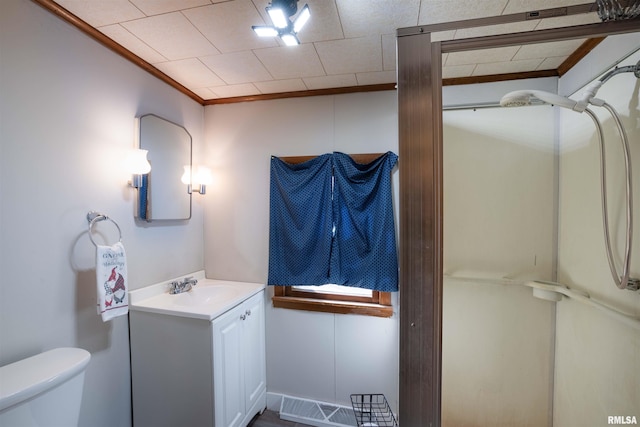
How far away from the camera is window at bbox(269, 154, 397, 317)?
177cm

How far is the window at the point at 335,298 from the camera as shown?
5.82 feet

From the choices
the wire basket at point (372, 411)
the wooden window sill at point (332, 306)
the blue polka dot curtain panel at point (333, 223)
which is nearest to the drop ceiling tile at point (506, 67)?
the blue polka dot curtain panel at point (333, 223)

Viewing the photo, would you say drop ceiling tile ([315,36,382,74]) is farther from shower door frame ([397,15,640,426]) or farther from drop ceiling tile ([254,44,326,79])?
shower door frame ([397,15,640,426])

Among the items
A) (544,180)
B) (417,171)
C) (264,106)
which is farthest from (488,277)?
(264,106)

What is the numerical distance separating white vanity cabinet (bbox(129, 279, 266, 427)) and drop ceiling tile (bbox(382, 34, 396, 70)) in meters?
1.74

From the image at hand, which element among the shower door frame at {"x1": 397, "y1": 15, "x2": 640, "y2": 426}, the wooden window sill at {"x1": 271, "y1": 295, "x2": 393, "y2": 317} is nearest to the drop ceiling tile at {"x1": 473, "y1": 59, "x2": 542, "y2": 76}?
the shower door frame at {"x1": 397, "y1": 15, "x2": 640, "y2": 426}

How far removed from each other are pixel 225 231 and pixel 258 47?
1357 millimetres

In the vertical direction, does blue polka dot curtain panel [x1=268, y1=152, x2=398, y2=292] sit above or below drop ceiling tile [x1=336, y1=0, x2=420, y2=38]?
below

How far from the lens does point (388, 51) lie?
140cm

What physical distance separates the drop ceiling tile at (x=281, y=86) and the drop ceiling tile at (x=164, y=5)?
69 cm

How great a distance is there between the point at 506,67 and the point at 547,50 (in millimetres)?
189

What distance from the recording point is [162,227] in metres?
1.69

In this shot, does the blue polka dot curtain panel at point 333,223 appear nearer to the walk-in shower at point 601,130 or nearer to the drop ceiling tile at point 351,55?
the drop ceiling tile at point 351,55

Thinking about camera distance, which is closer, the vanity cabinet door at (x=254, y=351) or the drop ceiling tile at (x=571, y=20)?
the drop ceiling tile at (x=571, y=20)
